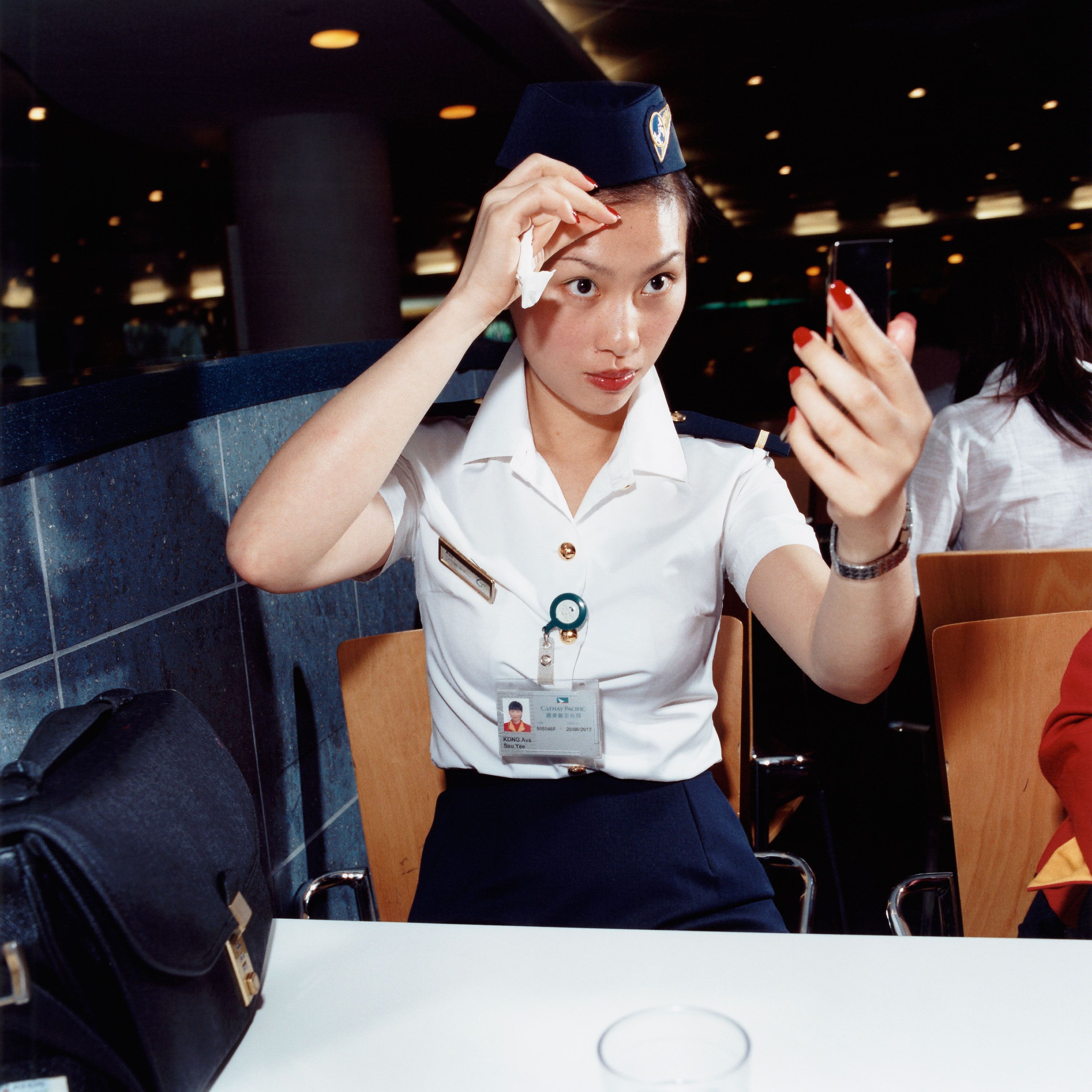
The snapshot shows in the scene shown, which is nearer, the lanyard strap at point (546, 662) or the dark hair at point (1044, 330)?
the lanyard strap at point (546, 662)

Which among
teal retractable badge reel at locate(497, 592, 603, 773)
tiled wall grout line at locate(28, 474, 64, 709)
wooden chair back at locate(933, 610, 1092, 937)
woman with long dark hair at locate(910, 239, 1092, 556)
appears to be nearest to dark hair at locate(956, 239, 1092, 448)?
woman with long dark hair at locate(910, 239, 1092, 556)

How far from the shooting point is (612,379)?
1.15 m

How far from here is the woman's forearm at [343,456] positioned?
99 cm

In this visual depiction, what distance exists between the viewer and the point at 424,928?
2.67 feet

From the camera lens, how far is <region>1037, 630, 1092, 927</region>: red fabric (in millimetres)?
1040

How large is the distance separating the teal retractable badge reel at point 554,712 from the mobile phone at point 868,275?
0.56 meters

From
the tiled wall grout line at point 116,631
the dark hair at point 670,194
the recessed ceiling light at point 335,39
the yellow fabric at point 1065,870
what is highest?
the recessed ceiling light at point 335,39

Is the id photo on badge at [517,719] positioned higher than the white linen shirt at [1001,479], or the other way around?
the white linen shirt at [1001,479]

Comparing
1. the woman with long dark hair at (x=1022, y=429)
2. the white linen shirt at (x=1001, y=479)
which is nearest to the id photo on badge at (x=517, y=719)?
the white linen shirt at (x=1001, y=479)

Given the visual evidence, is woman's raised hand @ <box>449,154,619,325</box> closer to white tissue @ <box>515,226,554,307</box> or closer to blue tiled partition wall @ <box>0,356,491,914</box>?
white tissue @ <box>515,226,554,307</box>

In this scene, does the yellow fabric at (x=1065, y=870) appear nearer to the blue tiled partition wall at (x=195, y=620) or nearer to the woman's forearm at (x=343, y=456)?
the woman's forearm at (x=343, y=456)

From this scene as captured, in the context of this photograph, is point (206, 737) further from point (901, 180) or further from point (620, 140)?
point (901, 180)

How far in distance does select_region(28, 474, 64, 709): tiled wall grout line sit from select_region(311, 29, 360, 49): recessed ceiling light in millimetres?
3144

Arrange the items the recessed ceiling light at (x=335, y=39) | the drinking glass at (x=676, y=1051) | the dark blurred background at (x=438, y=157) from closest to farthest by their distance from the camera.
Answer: the drinking glass at (x=676, y=1051) → the dark blurred background at (x=438, y=157) → the recessed ceiling light at (x=335, y=39)
